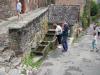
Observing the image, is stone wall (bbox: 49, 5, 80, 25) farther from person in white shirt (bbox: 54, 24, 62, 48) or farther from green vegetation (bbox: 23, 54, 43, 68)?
green vegetation (bbox: 23, 54, 43, 68)

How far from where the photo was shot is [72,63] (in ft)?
44.4

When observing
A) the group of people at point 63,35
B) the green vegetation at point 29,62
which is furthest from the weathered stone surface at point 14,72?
the group of people at point 63,35

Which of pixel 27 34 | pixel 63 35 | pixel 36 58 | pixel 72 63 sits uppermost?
pixel 27 34

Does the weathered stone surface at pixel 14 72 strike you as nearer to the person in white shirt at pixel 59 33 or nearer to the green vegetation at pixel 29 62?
the green vegetation at pixel 29 62

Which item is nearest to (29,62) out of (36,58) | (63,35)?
(36,58)

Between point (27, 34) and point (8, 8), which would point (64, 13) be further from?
point (27, 34)

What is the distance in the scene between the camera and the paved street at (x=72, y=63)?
39.8 feet

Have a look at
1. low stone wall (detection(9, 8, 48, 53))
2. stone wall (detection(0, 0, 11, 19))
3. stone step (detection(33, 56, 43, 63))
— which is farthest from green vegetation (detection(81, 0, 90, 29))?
stone step (detection(33, 56, 43, 63))

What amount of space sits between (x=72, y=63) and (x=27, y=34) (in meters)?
2.27

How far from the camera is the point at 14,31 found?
11609mm

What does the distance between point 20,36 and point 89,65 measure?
327 cm

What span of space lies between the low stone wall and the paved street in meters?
1.00

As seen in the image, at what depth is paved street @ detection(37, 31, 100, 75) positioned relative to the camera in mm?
12119

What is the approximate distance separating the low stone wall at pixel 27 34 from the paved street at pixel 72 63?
1.00 m
